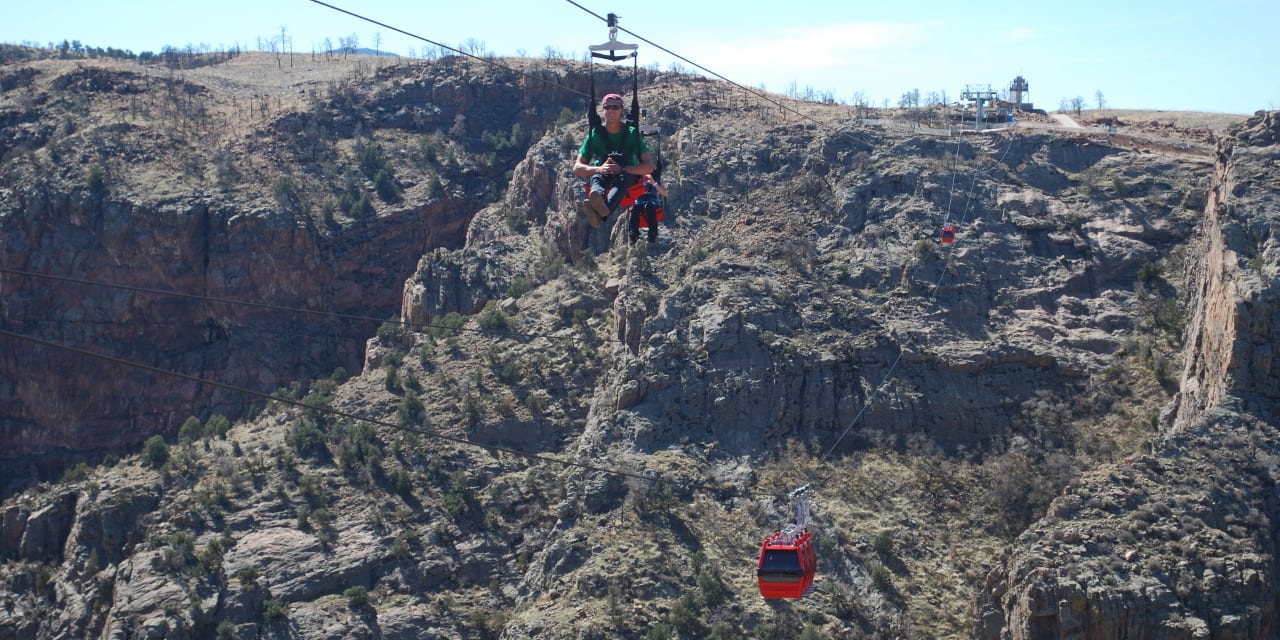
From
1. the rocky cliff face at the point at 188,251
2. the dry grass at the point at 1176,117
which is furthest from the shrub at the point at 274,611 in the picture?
the dry grass at the point at 1176,117

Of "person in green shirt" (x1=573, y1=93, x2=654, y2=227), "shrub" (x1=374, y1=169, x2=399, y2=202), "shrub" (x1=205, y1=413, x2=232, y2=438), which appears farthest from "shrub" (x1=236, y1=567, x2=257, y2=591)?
"shrub" (x1=374, y1=169, x2=399, y2=202)

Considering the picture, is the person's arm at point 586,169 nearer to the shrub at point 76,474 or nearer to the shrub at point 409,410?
the shrub at point 409,410

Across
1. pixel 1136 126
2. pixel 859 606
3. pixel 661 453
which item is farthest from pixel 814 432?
pixel 1136 126

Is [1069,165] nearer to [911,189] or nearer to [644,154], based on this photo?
[911,189]

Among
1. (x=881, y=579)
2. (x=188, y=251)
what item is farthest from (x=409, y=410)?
(x=188, y=251)

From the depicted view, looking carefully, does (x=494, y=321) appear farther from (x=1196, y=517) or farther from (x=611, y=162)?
(x=611, y=162)

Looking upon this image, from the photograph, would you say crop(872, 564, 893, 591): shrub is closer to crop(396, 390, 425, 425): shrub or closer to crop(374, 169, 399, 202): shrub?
crop(396, 390, 425, 425): shrub
